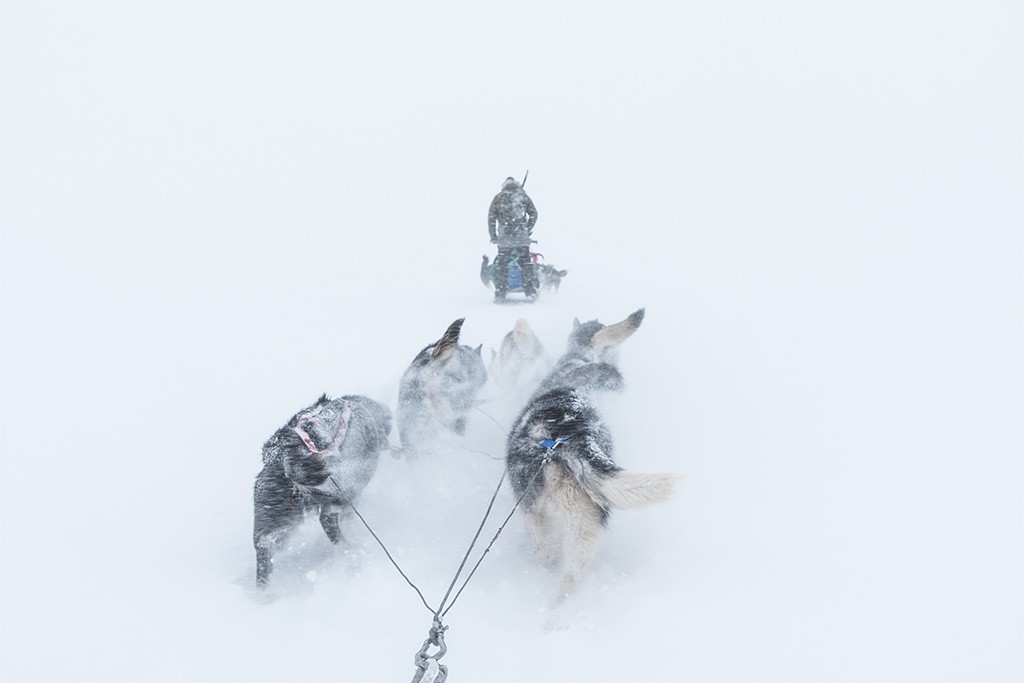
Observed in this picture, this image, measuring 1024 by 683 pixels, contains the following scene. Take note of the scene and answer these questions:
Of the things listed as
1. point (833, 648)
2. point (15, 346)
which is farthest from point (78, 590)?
point (15, 346)

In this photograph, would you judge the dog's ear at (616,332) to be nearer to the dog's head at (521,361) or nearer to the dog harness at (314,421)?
the dog's head at (521,361)

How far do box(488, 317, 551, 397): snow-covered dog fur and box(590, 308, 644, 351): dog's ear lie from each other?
0.36m

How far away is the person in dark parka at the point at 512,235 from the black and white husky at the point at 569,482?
4.10 meters

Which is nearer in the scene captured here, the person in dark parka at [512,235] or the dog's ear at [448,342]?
the dog's ear at [448,342]

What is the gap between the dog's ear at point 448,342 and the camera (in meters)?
2.79

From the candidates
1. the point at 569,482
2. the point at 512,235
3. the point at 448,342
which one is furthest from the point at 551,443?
the point at 512,235

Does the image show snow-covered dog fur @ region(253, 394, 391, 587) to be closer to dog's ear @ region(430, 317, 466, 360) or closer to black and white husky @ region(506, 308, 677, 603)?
dog's ear @ region(430, 317, 466, 360)

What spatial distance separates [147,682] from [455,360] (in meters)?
2.02

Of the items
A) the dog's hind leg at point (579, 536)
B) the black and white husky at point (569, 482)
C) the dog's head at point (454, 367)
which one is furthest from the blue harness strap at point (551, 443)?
the dog's head at point (454, 367)

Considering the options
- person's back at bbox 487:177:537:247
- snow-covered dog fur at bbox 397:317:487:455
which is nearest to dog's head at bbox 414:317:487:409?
snow-covered dog fur at bbox 397:317:487:455

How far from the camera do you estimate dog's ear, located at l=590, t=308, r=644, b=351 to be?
376 cm

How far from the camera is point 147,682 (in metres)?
1.82

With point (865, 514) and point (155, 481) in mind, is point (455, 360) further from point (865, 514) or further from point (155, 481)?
point (865, 514)

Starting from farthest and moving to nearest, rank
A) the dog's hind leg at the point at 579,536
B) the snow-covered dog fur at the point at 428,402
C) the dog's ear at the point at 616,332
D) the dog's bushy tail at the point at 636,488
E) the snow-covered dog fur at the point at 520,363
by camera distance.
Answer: the snow-covered dog fur at the point at 520,363, the dog's ear at the point at 616,332, the snow-covered dog fur at the point at 428,402, the dog's hind leg at the point at 579,536, the dog's bushy tail at the point at 636,488
